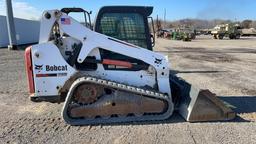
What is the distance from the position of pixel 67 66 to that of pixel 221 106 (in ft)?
9.58

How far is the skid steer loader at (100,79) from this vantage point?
6.34 meters

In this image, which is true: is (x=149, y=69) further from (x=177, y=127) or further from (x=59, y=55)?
(x=59, y=55)

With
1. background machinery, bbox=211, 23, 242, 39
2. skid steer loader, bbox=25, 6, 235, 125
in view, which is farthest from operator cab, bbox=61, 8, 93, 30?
background machinery, bbox=211, 23, 242, 39

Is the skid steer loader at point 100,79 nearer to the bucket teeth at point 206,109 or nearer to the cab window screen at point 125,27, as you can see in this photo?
the bucket teeth at point 206,109

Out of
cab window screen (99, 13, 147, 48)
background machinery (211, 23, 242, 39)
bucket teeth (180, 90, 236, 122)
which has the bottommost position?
background machinery (211, 23, 242, 39)

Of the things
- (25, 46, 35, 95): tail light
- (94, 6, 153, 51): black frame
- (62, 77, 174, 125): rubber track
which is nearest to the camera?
(62, 77, 174, 125): rubber track

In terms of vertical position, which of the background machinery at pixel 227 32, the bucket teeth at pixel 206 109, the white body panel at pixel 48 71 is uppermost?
the white body panel at pixel 48 71

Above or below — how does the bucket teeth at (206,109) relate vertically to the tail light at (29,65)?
below

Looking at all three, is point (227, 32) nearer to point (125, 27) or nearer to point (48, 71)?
point (125, 27)

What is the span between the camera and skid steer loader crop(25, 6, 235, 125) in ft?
20.8

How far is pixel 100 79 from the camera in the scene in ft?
20.9

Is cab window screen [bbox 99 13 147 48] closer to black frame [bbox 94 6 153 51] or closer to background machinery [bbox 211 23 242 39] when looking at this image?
black frame [bbox 94 6 153 51]

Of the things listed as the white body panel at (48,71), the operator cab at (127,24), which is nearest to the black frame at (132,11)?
the operator cab at (127,24)

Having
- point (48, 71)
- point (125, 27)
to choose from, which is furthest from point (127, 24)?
point (48, 71)
